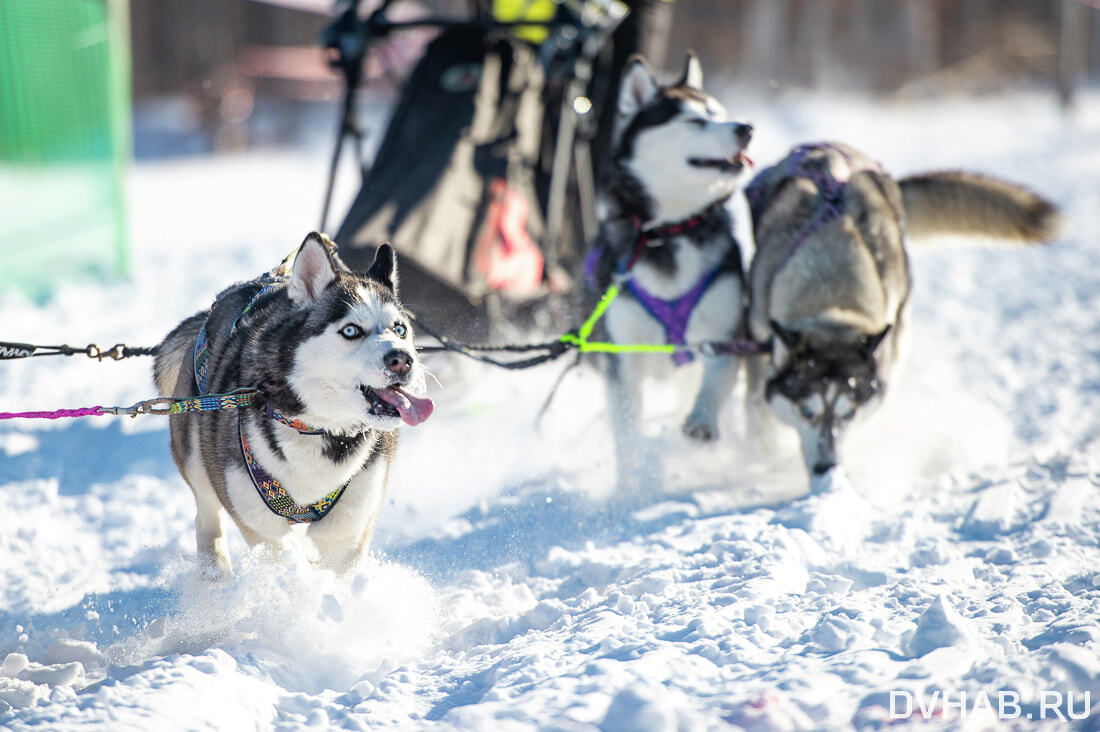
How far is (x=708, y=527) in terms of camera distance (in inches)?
110

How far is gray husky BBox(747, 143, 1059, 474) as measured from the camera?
9.43 ft

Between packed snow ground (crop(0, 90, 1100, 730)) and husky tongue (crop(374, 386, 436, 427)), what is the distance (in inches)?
21.0

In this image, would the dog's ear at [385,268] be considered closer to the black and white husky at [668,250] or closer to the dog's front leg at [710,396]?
the black and white husky at [668,250]

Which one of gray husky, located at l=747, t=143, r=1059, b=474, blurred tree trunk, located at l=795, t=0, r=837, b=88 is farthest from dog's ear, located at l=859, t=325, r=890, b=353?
blurred tree trunk, located at l=795, t=0, r=837, b=88

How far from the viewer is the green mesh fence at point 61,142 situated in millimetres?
6145

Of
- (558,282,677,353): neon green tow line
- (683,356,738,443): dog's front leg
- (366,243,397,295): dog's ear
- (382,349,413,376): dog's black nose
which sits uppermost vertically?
(366,243,397,295): dog's ear

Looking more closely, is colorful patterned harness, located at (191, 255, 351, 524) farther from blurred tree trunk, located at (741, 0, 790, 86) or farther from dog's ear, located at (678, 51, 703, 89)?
blurred tree trunk, located at (741, 0, 790, 86)

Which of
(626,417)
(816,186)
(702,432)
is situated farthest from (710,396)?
(816,186)

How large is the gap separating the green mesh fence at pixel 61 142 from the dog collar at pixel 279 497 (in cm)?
475

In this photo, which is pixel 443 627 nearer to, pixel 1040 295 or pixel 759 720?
pixel 759 720

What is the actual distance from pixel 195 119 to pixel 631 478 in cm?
1436

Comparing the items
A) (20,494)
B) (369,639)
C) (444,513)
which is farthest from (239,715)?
(20,494)

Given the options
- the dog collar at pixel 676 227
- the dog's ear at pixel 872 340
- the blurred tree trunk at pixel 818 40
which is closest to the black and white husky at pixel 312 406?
the dog collar at pixel 676 227

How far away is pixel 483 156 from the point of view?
12.8 feet
